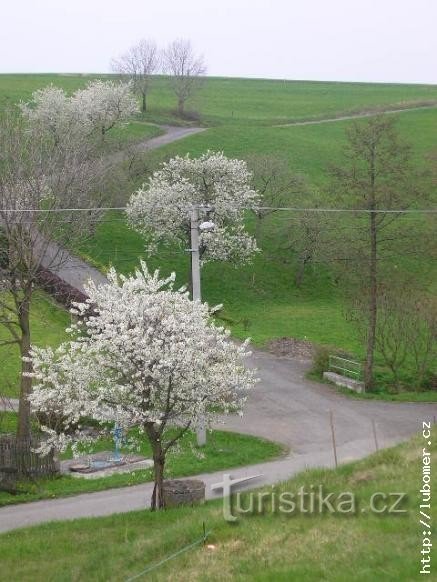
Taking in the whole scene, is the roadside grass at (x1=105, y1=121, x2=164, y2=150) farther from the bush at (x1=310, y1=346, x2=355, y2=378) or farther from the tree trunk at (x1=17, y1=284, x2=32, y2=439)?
the tree trunk at (x1=17, y1=284, x2=32, y2=439)

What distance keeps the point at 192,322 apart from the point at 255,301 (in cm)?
2650

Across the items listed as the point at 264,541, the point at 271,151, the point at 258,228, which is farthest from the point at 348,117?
the point at 264,541

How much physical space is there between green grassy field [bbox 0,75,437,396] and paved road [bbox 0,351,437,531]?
496 cm

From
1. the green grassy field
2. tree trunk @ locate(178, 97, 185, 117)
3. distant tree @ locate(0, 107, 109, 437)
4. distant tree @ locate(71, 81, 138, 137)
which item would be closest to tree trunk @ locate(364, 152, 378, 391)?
the green grassy field

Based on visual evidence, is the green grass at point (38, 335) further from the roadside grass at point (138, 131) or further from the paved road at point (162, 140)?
the roadside grass at point (138, 131)

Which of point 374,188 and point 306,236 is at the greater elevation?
point 374,188

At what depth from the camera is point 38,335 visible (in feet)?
100

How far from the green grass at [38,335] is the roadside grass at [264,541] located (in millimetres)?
11211

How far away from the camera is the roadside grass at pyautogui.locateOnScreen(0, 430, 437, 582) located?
8.93 metres

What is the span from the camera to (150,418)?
13.4 m

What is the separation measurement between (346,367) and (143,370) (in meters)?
17.0

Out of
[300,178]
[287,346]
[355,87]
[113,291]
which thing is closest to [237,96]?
[355,87]

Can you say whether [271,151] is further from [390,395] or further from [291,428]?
[291,428]

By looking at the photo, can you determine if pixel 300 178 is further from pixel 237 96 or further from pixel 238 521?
pixel 237 96
